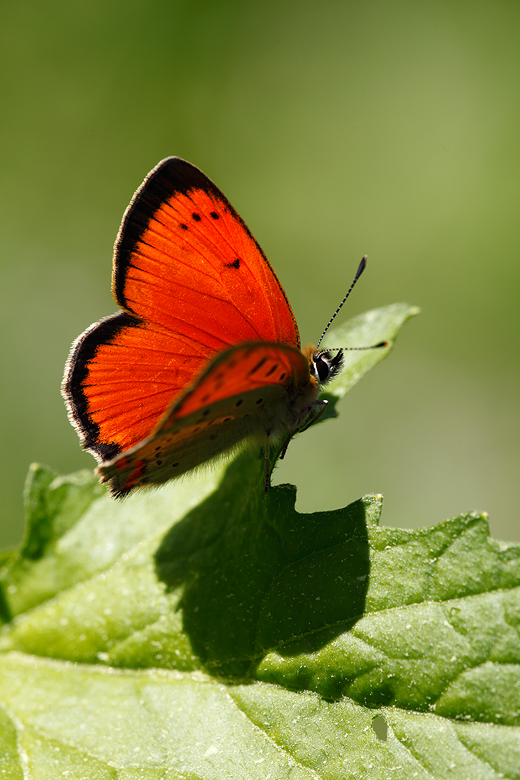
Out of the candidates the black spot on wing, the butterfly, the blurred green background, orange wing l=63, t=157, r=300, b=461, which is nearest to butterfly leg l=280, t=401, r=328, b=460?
the butterfly

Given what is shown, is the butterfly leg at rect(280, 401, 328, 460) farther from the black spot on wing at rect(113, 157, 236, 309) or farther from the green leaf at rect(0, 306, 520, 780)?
the black spot on wing at rect(113, 157, 236, 309)

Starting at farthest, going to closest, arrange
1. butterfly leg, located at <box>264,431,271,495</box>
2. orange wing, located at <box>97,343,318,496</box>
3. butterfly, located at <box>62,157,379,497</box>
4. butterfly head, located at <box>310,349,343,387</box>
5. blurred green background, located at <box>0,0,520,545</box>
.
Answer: blurred green background, located at <box>0,0,520,545</box> < butterfly head, located at <box>310,349,343,387</box> < butterfly, located at <box>62,157,379,497</box> < butterfly leg, located at <box>264,431,271,495</box> < orange wing, located at <box>97,343,318,496</box>

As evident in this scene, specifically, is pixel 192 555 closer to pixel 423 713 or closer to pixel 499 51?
pixel 423 713

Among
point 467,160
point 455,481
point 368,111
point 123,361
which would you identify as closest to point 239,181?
point 368,111

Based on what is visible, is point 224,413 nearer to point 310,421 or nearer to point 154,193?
point 310,421

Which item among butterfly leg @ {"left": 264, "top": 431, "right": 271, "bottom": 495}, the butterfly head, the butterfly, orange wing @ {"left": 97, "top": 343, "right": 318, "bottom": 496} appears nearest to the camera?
orange wing @ {"left": 97, "top": 343, "right": 318, "bottom": 496}

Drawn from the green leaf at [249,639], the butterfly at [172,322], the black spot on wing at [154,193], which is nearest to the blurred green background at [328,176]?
the green leaf at [249,639]
